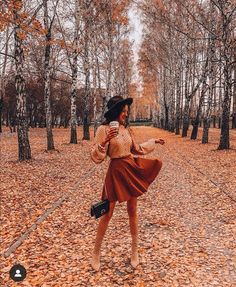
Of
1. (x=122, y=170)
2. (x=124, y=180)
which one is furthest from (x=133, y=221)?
(x=122, y=170)

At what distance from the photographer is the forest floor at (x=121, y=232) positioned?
195 inches

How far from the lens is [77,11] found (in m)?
22.4

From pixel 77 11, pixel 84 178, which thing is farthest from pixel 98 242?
pixel 77 11

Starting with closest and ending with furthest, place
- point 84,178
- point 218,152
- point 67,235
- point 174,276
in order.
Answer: point 174,276, point 67,235, point 84,178, point 218,152

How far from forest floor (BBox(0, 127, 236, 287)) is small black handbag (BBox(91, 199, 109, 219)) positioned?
0.89 m

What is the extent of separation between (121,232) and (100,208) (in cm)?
203

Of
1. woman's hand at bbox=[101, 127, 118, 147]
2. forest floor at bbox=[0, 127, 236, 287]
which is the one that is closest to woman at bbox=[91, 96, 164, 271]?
woman's hand at bbox=[101, 127, 118, 147]

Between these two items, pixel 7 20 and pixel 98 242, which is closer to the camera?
pixel 98 242

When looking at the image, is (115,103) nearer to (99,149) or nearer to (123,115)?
(123,115)

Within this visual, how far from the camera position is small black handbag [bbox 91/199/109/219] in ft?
15.8

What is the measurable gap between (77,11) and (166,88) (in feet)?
85.3

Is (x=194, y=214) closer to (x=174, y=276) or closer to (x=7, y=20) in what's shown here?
(x=174, y=276)

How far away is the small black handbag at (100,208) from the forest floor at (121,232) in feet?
2.93

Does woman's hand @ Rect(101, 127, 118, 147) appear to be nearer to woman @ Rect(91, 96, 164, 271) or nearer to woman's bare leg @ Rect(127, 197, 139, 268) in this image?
woman @ Rect(91, 96, 164, 271)
